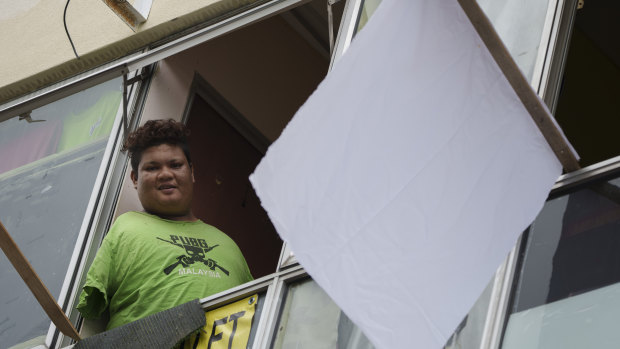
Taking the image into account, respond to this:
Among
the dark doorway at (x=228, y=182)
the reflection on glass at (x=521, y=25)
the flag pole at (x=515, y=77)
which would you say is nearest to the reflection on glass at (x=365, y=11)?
the reflection on glass at (x=521, y=25)

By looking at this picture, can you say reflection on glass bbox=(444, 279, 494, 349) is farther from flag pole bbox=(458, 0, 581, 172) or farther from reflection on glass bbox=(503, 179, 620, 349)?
flag pole bbox=(458, 0, 581, 172)

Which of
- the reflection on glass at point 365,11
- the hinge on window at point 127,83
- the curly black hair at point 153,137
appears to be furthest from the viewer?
the hinge on window at point 127,83

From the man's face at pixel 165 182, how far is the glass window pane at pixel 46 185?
1.35ft

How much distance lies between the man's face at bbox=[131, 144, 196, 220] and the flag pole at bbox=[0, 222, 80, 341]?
109 cm

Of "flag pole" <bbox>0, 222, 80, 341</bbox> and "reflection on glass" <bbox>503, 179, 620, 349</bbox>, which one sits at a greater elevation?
"flag pole" <bbox>0, 222, 80, 341</bbox>

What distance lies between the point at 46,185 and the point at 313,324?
2747 mm

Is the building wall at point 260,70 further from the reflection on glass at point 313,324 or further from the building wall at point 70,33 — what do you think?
the reflection on glass at point 313,324

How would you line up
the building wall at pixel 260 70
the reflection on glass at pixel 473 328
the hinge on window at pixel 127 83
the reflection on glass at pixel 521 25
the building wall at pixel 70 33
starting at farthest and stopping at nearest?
the building wall at pixel 260 70
the building wall at pixel 70 33
the hinge on window at pixel 127 83
the reflection on glass at pixel 521 25
the reflection on glass at pixel 473 328

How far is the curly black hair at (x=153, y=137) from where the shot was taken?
273 inches

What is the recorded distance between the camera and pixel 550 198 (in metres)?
4.87

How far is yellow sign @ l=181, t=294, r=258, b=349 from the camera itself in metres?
5.51

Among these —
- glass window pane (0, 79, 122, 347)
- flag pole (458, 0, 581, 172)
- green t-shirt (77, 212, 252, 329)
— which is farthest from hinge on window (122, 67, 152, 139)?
flag pole (458, 0, 581, 172)

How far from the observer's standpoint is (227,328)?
5.57 meters

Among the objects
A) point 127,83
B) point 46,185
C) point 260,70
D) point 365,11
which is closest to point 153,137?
point 127,83
